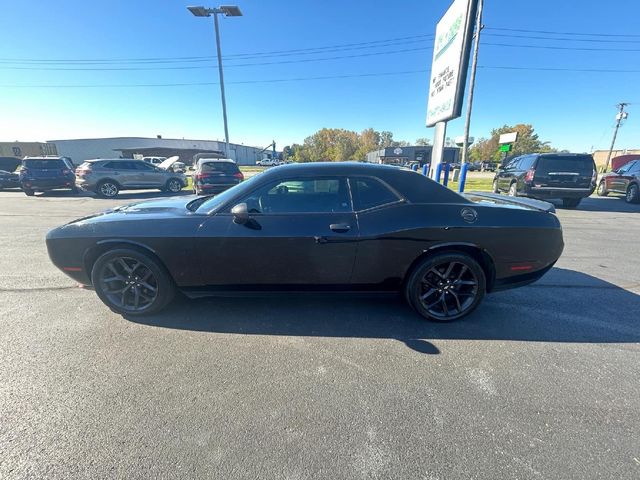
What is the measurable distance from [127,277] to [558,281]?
5.38 meters

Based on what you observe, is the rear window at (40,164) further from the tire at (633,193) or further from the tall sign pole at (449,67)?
the tire at (633,193)

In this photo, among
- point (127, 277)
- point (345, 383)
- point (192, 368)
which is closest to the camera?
point (345, 383)

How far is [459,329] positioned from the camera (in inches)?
111

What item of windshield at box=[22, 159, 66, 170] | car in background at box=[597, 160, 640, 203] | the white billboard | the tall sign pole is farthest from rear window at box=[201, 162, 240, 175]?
car in background at box=[597, 160, 640, 203]

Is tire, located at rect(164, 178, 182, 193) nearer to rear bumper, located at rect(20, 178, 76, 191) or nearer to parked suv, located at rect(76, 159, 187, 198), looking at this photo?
parked suv, located at rect(76, 159, 187, 198)

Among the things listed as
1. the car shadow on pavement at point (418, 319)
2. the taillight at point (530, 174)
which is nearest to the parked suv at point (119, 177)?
the car shadow on pavement at point (418, 319)

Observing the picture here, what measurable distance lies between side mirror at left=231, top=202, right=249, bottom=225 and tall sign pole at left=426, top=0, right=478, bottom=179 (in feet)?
26.6

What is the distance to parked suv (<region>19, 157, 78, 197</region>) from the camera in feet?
39.7

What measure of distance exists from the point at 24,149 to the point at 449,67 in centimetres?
7035

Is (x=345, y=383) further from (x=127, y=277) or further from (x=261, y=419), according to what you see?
(x=127, y=277)

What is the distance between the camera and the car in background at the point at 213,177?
35.0 ft

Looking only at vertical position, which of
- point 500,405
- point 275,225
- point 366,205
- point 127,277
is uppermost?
point 366,205

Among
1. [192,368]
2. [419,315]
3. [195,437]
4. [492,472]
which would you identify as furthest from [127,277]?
[492,472]

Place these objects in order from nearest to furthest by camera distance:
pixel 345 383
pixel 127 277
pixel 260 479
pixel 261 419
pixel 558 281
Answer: pixel 260 479 < pixel 261 419 < pixel 345 383 < pixel 127 277 < pixel 558 281
